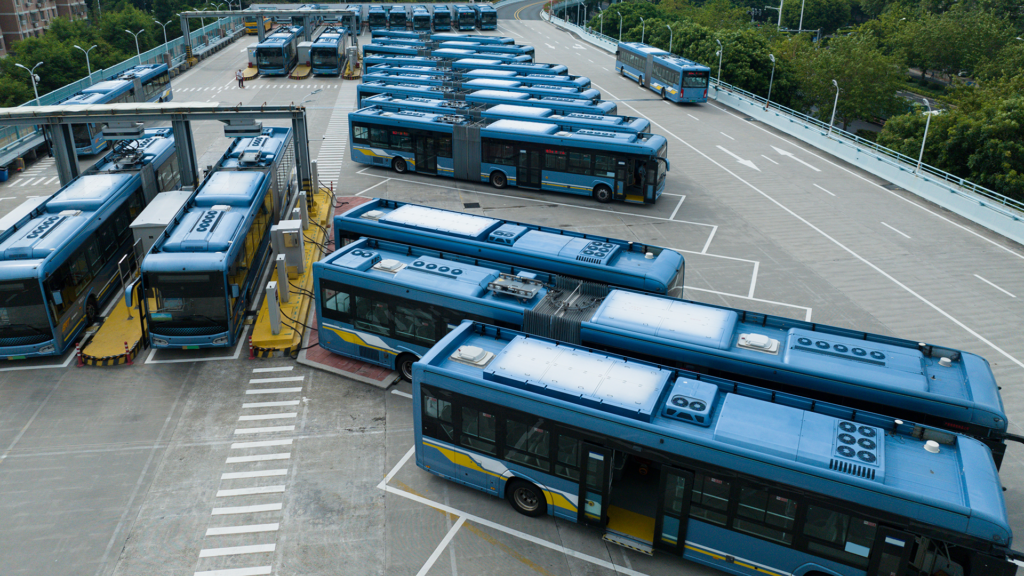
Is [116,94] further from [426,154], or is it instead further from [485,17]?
[485,17]

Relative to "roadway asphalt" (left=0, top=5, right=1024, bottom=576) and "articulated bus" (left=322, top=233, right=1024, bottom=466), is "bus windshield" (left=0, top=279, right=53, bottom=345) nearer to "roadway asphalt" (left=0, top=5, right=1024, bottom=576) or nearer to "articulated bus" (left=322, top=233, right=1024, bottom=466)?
"roadway asphalt" (left=0, top=5, right=1024, bottom=576)

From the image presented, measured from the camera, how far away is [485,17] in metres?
108

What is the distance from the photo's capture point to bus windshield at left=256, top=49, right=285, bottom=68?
228ft

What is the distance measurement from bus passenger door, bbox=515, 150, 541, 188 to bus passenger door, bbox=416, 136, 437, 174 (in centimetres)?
489

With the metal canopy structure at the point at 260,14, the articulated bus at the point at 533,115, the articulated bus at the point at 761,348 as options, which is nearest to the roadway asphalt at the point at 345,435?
the articulated bus at the point at 761,348

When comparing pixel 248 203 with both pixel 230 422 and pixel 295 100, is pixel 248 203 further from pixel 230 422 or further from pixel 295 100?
pixel 295 100

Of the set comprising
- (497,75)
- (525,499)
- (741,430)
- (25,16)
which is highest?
(25,16)

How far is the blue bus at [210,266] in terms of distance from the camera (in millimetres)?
20375

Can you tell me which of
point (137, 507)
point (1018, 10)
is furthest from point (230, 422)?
point (1018, 10)

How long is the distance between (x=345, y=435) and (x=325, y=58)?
6108 centimetres

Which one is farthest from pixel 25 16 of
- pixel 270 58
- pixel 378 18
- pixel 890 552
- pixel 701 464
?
pixel 890 552

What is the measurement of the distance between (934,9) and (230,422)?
4833 inches

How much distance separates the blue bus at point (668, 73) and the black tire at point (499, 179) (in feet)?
88.7

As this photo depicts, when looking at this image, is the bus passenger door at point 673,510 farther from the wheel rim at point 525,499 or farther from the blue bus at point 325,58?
the blue bus at point 325,58
